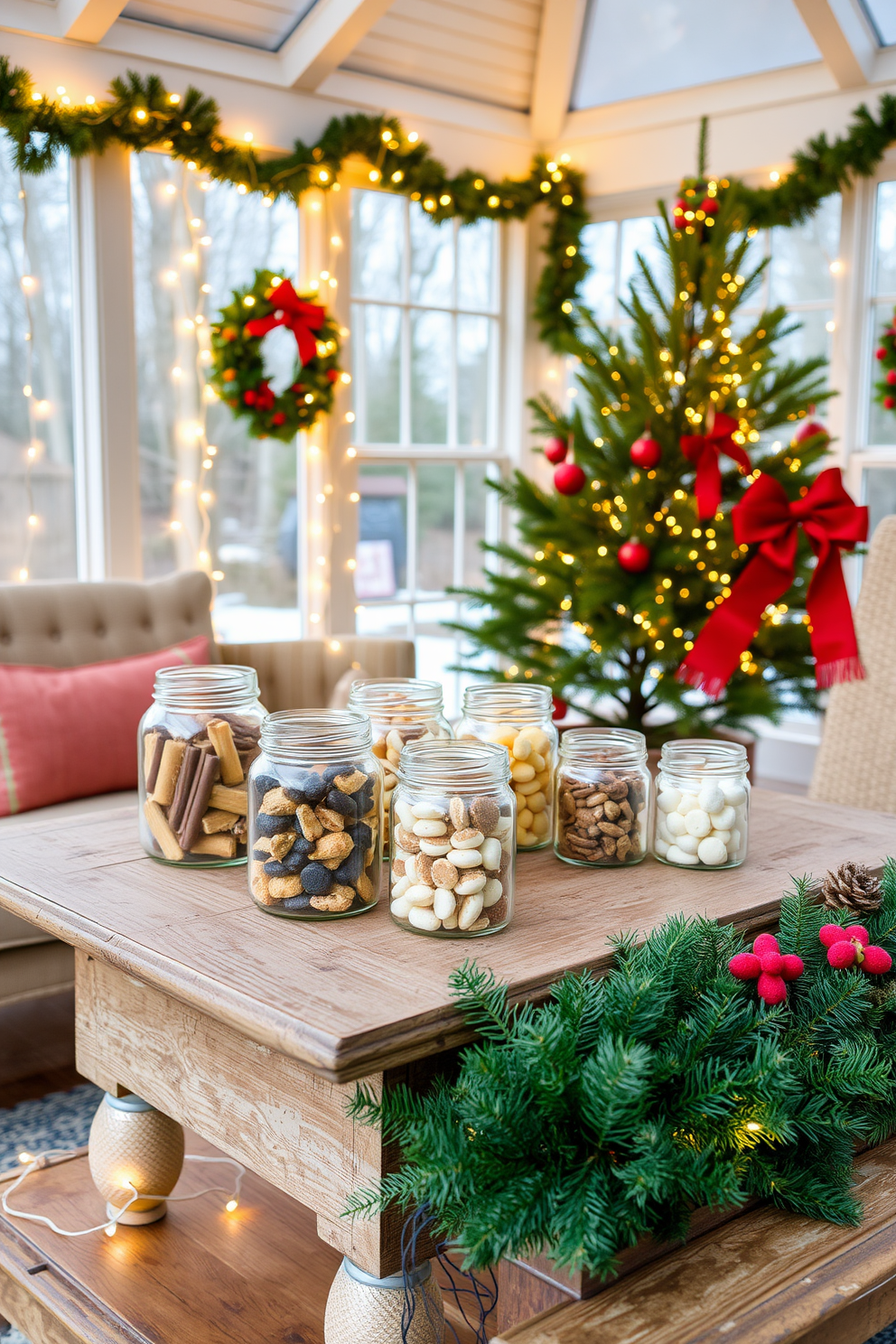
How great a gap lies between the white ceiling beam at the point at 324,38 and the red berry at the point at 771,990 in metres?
3.37

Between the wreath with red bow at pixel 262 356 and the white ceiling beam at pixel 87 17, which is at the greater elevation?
the white ceiling beam at pixel 87 17

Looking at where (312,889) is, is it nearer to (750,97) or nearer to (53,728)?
(53,728)

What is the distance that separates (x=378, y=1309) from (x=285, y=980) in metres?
0.33

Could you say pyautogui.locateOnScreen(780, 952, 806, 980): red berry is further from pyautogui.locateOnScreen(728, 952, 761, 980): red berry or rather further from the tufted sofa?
the tufted sofa

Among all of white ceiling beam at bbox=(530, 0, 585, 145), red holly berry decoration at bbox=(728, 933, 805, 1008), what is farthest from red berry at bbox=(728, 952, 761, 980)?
white ceiling beam at bbox=(530, 0, 585, 145)

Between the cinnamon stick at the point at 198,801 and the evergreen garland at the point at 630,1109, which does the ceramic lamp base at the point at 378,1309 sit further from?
the cinnamon stick at the point at 198,801

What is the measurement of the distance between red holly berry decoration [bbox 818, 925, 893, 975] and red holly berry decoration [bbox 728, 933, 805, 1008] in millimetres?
55

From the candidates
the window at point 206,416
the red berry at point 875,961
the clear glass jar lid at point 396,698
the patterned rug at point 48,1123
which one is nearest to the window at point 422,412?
the window at point 206,416

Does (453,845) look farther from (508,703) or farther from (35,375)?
(35,375)

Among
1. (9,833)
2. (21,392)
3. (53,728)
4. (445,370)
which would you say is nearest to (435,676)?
(445,370)

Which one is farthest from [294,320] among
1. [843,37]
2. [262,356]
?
[843,37]

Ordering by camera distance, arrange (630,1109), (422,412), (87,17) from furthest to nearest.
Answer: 1. (422,412)
2. (87,17)
3. (630,1109)

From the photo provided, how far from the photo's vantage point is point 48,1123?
215cm

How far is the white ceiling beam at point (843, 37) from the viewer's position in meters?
3.69
